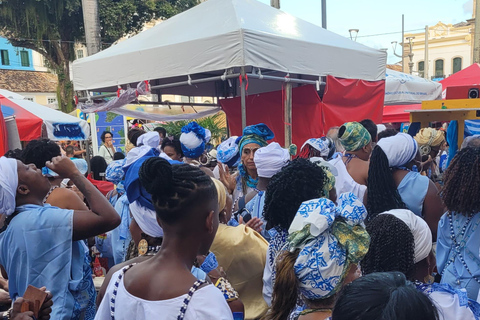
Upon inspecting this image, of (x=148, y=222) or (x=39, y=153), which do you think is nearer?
(x=148, y=222)

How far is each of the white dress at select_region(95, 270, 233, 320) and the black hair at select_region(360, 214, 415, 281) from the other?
0.94 metres

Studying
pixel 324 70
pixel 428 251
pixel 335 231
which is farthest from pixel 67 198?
pixel 324 70

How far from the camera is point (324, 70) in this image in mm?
6328

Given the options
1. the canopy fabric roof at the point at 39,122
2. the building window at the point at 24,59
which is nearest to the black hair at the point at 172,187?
the canopy fabric roof at the point at 39,122

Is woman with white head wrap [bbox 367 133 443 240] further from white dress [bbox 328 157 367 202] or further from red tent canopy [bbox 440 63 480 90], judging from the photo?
red tent canopy [bbox 440 63 480 90]

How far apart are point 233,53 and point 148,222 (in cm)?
367

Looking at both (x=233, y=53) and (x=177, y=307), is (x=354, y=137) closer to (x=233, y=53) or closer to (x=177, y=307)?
(x=233, y=53)

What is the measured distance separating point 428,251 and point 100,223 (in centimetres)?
175

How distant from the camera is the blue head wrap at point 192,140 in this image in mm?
5172

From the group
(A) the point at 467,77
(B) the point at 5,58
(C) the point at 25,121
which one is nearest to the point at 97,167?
(C) the point at 25,121

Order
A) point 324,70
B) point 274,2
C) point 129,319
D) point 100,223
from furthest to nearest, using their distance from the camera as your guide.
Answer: point 274,2 < point 324,70 < point 100,223 < point 129,319

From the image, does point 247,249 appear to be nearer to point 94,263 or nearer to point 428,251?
point 428,251

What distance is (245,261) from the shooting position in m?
2.68

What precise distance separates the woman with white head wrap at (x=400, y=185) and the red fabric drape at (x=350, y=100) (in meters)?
3.06
